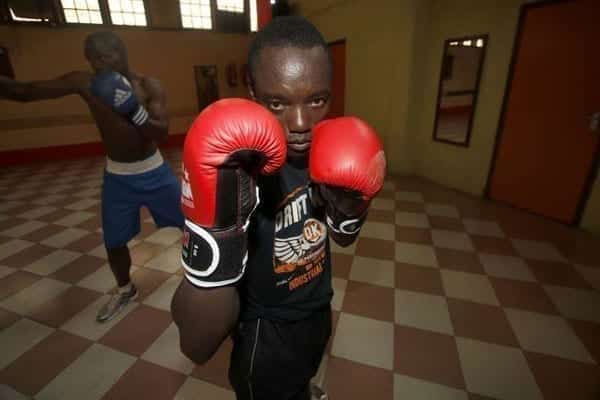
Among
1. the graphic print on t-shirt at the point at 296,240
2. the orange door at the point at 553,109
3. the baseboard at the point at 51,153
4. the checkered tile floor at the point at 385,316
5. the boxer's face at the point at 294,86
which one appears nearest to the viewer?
the boxer's face at the point at 294,86

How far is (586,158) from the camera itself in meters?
2.72

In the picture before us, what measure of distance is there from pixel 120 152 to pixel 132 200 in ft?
0.90

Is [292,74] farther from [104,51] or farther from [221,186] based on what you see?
[104,51]

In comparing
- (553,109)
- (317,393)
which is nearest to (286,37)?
(317,393)

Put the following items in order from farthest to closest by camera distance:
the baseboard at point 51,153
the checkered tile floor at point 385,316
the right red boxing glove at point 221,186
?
the baseboard at point 51,153, the checkered tile floor at point 385,316, the right red boxing glove at point 221,186

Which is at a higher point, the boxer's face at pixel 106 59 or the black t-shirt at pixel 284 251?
the boxer's face at pixel 106 59

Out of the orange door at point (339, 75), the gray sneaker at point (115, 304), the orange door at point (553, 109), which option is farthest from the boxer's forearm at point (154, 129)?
the orange door at point (339, 75)

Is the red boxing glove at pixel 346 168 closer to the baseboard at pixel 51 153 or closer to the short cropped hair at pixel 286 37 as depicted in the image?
the short cropped hair at pixel 286 37

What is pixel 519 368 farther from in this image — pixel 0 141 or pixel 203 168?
pixel 0 141

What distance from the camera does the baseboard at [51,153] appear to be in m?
5.27

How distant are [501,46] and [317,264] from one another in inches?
136

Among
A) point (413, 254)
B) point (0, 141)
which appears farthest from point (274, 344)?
point (0, 141)

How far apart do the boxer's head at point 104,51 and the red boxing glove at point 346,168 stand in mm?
1473

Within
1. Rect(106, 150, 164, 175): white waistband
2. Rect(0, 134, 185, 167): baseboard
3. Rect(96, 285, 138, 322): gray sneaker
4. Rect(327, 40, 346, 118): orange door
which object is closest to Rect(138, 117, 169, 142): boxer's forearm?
Rect(106, 150, 164, 175): white waistband
